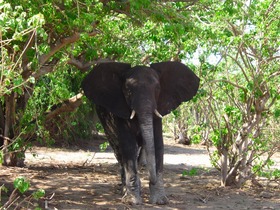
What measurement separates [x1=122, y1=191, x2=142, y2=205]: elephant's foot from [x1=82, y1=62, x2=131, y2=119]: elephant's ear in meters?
1.51

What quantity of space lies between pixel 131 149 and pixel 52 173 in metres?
3.69

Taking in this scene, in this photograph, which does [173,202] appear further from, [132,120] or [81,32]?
[81,32]

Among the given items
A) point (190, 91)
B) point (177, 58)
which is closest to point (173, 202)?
point (190, 91)

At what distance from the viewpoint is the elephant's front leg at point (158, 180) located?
8750 mm

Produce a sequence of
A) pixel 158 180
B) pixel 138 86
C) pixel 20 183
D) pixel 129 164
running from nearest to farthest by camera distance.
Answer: pixel 20 183
pixel 138 86
pixel 158 180
pixel 129 164

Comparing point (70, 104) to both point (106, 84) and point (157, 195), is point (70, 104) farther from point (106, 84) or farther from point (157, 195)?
point (157, 195)

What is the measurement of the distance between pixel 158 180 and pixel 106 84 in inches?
77.7

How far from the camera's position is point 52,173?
1215 cm

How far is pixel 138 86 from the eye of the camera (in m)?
8.66

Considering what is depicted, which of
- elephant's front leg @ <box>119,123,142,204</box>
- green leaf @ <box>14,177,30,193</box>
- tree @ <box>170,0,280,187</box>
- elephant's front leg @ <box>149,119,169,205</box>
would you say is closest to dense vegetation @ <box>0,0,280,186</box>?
tree @ <box>170,0,280,187</box>

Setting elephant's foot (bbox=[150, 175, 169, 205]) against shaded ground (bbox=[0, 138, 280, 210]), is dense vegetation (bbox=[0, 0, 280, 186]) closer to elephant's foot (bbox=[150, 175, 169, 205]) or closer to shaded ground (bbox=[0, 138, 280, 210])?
shaded ground (bbox=[0, 138, 280, 210])

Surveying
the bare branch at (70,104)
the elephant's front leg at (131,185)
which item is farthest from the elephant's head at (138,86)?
the bare branch at (70,104)

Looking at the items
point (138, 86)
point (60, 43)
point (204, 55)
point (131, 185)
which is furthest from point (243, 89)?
point (60, 43)

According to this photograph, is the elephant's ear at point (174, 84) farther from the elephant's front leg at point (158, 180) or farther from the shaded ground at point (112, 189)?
the shaded ground at point (112, 189)
